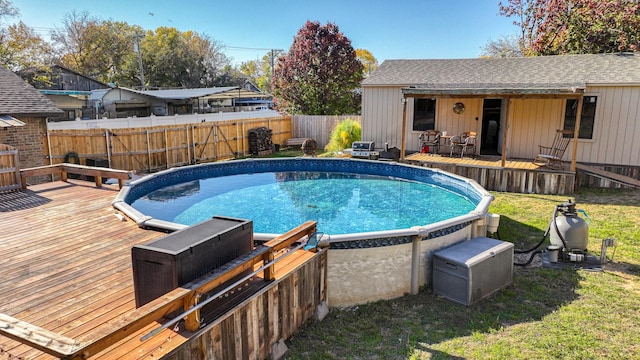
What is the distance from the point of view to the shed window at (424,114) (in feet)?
45.4

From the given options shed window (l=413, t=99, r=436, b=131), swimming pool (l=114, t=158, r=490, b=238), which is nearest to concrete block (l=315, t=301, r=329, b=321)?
swimming pool (l=114, t=158, r=490, b=238)

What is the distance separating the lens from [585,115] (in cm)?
1176

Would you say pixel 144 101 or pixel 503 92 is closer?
pixel 503 92

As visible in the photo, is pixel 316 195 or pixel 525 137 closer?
pixel 316 195

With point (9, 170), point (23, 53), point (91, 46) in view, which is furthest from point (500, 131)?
point (91, 46)

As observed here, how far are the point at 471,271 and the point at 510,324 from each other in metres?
0.69

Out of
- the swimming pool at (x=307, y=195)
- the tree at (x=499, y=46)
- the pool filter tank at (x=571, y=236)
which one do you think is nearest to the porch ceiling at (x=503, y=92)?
the swimming pool at (x=307, y=195)

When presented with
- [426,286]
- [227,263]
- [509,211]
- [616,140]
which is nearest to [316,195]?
[509,211]

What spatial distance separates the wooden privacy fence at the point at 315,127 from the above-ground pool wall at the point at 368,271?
44.7 feet

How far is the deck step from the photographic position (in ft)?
35.0

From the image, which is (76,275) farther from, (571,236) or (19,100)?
(19,100)

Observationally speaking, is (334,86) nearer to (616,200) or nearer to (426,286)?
(616,200)

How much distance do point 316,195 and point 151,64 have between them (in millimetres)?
38175

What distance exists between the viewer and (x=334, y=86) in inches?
886
